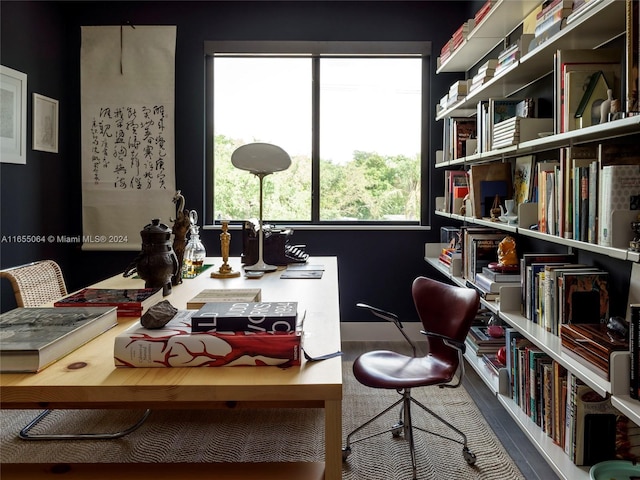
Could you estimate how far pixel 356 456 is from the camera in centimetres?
233

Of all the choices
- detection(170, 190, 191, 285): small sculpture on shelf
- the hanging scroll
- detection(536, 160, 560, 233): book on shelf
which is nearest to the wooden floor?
detection(536, 160, 560, 233): book on shelf

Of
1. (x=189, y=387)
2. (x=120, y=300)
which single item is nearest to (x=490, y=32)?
(x=120, y=300)

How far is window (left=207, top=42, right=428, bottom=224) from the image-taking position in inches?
167

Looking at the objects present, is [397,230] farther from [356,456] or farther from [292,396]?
[292,396]

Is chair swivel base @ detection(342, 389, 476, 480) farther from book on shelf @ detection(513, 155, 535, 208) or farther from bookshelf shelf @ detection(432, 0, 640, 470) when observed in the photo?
book on shelf @ detection(513, 155, 535, 208)

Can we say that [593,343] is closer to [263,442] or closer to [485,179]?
[485,179]

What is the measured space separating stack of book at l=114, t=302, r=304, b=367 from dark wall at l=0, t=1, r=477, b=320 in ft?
9.96

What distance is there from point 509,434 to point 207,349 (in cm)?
196

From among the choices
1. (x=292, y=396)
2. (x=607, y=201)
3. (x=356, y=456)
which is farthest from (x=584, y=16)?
(x=356, y=456)

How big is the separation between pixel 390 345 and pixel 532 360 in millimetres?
1998

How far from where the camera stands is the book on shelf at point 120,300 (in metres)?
1.63

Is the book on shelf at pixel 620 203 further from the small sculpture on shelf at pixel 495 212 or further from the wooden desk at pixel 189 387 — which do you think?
the small sculpture on shelf at pixel 495 212

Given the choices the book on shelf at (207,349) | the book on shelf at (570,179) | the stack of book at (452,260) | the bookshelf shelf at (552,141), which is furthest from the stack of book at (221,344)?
the stack of book at (452,260)

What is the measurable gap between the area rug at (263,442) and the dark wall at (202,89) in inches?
59.2
